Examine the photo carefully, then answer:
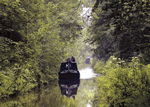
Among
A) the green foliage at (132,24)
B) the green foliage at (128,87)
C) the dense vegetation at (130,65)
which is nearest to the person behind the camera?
the green foliage at (128,87)

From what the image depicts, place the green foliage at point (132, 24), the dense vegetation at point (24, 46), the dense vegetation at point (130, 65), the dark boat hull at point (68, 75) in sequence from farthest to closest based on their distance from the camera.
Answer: the dark boat hull at point (68, 75) < the dense vegetation at point (24, 46) < the green foliage at point (132, 24) < the dense vegetation at point (130, 65)

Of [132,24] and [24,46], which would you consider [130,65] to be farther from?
[24,46]

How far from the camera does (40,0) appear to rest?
48.4 ft

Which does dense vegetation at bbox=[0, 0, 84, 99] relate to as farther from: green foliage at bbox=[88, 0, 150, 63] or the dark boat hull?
green foliage at bbox=[88, 0, 150, 63]

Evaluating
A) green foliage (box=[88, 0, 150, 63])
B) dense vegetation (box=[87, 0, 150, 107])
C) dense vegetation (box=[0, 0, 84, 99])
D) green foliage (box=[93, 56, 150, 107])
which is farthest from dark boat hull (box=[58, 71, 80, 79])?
green foliage (box=[93, 56, 150, 107])

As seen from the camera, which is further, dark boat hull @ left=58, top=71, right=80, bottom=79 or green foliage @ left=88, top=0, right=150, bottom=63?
dark boat hull @ left=58, top=71, right=80, bottom=79

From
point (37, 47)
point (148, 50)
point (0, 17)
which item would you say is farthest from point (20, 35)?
point (148, 50)

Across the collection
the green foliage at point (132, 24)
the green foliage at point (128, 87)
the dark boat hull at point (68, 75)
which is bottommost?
the dark boat hull at point (68, 75)

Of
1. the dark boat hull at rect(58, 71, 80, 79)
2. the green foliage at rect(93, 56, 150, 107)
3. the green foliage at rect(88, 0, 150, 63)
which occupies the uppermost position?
the green foliage at rect(88, 0, 150, 63)

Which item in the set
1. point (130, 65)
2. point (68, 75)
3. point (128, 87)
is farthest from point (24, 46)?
point (128, 87)

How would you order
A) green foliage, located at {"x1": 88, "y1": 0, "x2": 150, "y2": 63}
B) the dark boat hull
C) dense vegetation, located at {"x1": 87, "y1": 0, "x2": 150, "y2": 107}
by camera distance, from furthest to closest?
1. the dark boat hull
2. green foliage, located at {"x1": 88, "y1": 0, "x2": 150, "y2": 63}
3. dense vegetation, located at {"x1": 87, "y1": 0, "x2": 150, "y2": 107}

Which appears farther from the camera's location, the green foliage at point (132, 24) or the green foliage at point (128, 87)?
the green foliage at point (132, 24)

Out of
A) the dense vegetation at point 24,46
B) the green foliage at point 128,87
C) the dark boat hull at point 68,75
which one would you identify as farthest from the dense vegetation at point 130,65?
the dark boat hull at point 68,75

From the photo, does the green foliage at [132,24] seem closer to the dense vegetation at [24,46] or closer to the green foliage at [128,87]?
the green foliage at [128,87]
